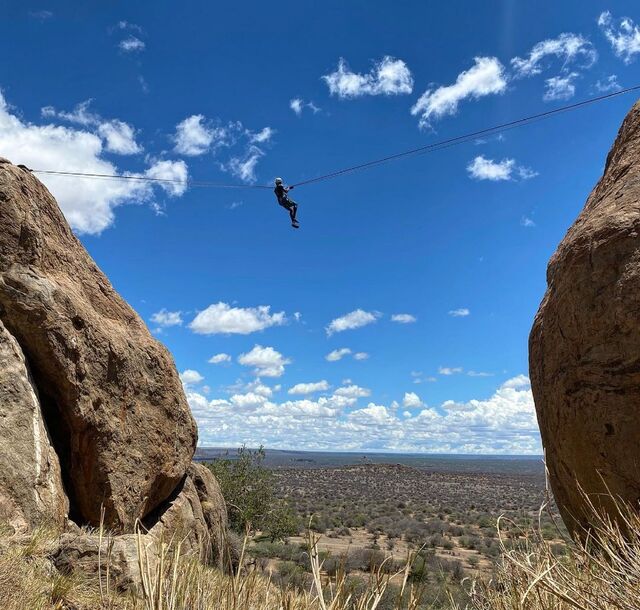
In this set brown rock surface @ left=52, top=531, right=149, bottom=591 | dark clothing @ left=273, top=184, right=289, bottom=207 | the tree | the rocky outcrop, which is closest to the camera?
the rocky outcrop

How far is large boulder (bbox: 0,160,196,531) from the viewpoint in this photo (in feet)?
32.1

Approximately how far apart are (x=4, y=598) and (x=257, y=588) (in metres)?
3.78

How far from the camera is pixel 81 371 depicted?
33.8 ft

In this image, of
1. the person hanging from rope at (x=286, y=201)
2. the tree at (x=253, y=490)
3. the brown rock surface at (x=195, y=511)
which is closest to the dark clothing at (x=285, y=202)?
the person hanging from rope at (x=286, y=201)

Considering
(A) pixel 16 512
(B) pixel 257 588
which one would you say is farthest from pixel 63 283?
(B) pixel 257 588

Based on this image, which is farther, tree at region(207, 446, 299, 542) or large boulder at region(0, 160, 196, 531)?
tree at region(207, 446, 299, 542)

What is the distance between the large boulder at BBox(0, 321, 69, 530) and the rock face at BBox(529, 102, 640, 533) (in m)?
8.10

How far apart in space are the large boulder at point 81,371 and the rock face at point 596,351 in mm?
8033

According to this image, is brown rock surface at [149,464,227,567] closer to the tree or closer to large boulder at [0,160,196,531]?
large boulder at [0,160,196,531]

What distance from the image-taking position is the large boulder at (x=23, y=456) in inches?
320

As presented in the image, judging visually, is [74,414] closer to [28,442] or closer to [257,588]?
[28,442]

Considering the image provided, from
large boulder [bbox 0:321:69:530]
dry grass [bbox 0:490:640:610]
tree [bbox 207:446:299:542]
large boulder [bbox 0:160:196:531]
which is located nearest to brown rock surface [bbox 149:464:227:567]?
large boulder [bbox 0:160:196:531]

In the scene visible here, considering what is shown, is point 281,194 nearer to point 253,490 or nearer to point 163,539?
point 163,539

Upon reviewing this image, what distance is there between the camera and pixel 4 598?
491cm
